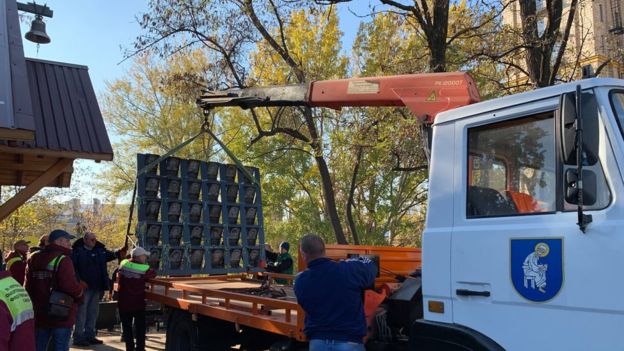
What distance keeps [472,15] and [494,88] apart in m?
1.74

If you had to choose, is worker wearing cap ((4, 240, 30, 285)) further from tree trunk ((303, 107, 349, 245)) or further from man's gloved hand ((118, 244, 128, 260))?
tree trunk ((303, 107, 349, 245))

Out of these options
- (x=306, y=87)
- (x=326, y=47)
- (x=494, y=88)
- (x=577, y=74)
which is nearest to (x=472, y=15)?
(x=494, y=88)

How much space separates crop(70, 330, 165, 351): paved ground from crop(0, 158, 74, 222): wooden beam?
3.25 metres

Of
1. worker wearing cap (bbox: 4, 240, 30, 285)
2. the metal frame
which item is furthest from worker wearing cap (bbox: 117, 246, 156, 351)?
worker wearing cap (bbox: 4, 240, 30, 285)

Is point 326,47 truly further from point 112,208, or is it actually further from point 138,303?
point 112,208

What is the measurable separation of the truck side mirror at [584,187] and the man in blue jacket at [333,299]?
1617mm

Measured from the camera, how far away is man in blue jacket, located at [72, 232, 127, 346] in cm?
867

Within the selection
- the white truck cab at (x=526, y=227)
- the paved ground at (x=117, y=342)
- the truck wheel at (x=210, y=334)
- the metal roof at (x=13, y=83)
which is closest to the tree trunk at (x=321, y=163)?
the paved ground at (x=117, y=342)

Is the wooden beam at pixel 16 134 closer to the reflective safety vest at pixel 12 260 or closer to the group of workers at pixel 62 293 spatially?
the group of workers at pixel 62 293

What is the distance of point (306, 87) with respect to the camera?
6.09 metres

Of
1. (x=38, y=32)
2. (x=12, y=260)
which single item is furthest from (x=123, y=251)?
(x=38, y=32)

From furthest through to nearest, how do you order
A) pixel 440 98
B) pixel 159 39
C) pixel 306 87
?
pixel 159 39, pixel 306 87, pixel 440 98

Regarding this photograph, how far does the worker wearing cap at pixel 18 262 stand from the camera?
28.6 feet

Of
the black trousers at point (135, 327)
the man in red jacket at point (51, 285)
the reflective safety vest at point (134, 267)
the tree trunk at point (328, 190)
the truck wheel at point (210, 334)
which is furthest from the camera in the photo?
the tree trunk at point (328, 190)
